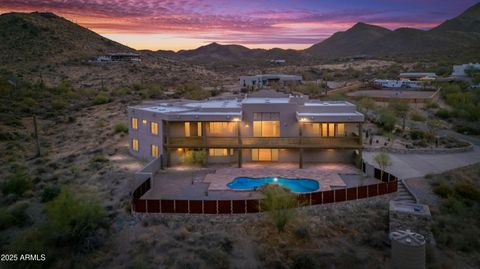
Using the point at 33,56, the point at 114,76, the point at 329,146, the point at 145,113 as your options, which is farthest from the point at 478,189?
the point at 33,56

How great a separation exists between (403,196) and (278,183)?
7491 mm

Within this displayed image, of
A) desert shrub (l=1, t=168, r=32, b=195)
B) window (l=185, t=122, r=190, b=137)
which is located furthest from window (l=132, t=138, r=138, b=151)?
desert shrub (l=1, t=168, r=32, b=195)

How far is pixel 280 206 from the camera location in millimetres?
21625

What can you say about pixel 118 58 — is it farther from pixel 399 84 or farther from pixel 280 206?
pixel 280 206

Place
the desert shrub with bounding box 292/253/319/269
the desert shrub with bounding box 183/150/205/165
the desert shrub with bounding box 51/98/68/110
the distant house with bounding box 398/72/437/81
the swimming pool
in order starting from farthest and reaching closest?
the distant house with bounding box 398/72/437/81
the desert shrub with bounding box 51/98/68/110
the desert shrub with bounding box 183/150/205/165
the swimming pool
the desert shrub with bounding box 292/253/319/269

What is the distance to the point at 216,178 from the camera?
28.1 m

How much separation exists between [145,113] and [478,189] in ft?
79.6

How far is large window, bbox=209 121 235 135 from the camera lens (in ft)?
105

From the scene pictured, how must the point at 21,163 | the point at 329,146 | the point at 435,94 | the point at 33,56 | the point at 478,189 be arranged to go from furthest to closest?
the point at 33,56, the point at 435,94, the point at 21,163, the point at 329,146, the point at 478,189

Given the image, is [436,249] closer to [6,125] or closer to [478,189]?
[478,189]

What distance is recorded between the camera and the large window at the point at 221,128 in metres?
32.1

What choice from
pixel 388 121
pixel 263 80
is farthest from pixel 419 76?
pixel 388 121

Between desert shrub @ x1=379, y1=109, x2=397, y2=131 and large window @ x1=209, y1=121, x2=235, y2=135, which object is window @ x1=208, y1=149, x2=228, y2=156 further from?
desert shrub @ x1=379, y1=109, x2=397, y2=131

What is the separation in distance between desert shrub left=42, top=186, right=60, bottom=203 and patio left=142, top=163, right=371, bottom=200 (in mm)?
6138
